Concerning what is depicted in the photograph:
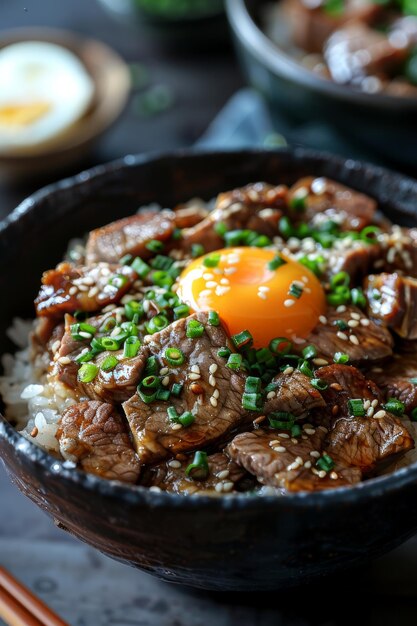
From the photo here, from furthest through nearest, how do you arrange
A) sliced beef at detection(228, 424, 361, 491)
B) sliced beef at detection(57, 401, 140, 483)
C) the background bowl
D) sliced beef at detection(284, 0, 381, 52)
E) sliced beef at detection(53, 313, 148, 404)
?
sliced beef at detection(284, 0, 381, 52)
the background bowl
sliced beef at detection(53, 313, 148, 404)
sliced beef at detection(57, 401, 140, 483)
sliced beef at detection(228, 424, 361, 491)

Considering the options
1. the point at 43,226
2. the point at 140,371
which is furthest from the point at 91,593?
the point at 43,226

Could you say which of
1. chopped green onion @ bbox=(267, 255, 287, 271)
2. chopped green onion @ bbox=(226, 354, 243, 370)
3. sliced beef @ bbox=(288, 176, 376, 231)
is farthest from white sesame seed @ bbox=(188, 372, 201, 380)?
sliced beef @ bbox=(288, 176, 376, 231)

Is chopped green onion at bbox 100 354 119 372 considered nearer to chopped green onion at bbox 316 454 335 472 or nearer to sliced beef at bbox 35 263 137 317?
sliced beef at bbox 35 263 137 317

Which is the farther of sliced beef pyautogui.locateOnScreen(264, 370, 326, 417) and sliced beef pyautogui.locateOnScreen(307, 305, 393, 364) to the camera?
sliced beef pyautogui.locateOnScreen(307, 305, 393, 364)

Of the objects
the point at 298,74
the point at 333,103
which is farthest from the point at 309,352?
the point at 298,74

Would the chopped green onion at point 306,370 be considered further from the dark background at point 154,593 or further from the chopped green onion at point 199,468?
the dark background at point 154,593

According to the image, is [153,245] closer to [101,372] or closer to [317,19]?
[101,372]

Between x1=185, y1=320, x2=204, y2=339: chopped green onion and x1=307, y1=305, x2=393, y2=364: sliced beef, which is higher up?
x1=185, y1=320, x2=204, y2=339: chopped green onion
